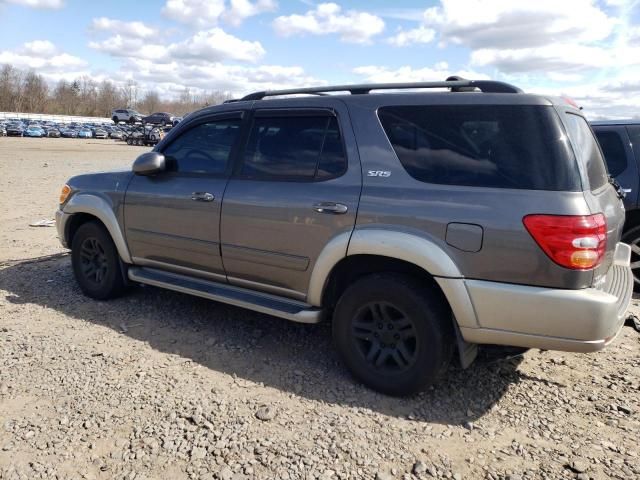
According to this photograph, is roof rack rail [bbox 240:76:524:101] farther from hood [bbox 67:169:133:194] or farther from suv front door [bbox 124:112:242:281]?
hood [bbox 67:169:133:194]

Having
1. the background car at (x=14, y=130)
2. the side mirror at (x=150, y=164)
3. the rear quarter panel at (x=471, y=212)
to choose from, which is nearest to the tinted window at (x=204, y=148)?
the side mirror at (x=150, y=164)

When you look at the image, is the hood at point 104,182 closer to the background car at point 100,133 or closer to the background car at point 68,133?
the background car at point 68,133

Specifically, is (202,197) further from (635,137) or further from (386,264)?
(635,137)

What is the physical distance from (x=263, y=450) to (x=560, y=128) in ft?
7.83

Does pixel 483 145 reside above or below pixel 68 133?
above

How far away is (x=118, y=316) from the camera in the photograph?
179 inches

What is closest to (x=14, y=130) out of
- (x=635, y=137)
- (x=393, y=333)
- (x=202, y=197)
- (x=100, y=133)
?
(x=100, y=133)

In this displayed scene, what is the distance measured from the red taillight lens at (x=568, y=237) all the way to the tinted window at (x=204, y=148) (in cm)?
238

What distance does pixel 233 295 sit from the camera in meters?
3.92

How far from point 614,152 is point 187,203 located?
15.0 ft

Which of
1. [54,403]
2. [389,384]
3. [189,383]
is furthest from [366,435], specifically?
[54,403]

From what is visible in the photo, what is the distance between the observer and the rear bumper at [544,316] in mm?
2691

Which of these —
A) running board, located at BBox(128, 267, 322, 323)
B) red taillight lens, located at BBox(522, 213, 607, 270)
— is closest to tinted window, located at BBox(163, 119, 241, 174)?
running board, located at BBox(128, 267, 322, 323)

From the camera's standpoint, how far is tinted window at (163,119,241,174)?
407 cm
